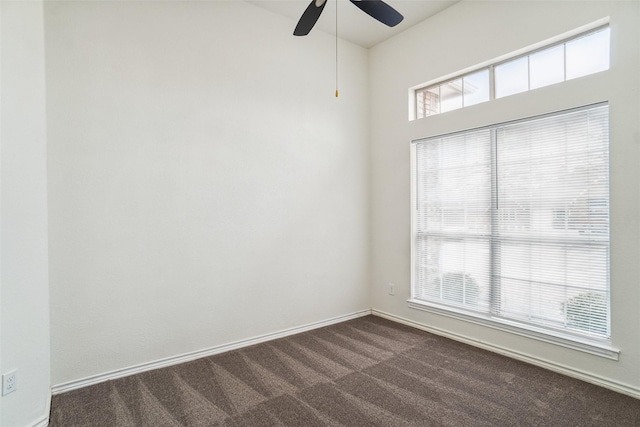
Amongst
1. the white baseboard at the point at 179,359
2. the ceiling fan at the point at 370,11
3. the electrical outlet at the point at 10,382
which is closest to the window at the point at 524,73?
the ceiling fan at the point at 370,11

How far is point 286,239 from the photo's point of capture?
12.0 feet

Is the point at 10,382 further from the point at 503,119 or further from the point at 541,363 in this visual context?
the point at 503,119

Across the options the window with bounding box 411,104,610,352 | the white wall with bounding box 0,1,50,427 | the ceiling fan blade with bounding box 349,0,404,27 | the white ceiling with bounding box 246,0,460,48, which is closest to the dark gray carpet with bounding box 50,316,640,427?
the white wall with bounding box 0,1,50,427

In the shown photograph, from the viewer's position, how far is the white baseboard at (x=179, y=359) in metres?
2.51

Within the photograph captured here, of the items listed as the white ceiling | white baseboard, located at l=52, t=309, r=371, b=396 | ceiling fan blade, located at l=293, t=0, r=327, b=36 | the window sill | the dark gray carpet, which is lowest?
the dark gray carpet

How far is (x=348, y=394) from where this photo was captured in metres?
2.43

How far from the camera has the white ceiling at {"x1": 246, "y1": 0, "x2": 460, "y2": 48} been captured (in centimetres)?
340

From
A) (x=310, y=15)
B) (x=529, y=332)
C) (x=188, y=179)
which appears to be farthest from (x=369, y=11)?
(x=529, y=332)

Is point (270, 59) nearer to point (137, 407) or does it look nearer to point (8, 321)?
point (8, 321)

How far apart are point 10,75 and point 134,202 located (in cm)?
113

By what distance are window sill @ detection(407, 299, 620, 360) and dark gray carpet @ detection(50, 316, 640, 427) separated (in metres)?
0.25

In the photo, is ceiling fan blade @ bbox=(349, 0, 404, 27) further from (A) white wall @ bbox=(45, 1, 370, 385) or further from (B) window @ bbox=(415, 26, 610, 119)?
(A) white wall @ bbox=(45, 1, 370, 385)

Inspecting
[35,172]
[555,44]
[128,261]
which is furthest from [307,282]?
[555,44]

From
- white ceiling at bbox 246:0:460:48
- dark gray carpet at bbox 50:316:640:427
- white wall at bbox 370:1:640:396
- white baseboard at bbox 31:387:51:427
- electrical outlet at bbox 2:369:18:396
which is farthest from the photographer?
white ceiling at bbox 246:0:460:48
